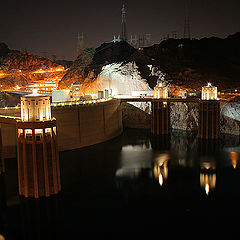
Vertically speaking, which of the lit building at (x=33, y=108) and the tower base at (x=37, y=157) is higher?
the lit building at (x=33, y=108)

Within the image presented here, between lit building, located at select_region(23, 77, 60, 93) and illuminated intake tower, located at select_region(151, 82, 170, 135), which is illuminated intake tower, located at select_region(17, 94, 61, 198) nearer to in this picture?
illuminated intake tower, located at select_region(151, 82, 170, 135)

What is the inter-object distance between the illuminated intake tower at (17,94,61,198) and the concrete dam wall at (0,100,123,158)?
1072 cm

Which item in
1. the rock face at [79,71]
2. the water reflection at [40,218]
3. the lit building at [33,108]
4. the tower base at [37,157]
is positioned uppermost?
the rock face at [79,71]

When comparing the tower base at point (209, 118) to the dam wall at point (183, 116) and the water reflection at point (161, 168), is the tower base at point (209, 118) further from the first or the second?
the water reflection at point (161, 168)

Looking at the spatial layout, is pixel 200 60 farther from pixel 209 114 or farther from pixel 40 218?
pixel 40 218

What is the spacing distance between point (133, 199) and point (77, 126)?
15.5 m

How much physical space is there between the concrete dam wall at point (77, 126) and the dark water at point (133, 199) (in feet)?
7.76

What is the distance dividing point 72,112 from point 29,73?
43.9 m

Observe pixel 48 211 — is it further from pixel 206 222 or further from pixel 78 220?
pixel 206 222

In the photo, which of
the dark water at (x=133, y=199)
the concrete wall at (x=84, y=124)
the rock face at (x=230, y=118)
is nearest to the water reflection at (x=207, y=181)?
the dark water at (x=133, y=199)

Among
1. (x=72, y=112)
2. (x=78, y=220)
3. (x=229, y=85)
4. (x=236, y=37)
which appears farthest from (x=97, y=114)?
(x=236, y=37)

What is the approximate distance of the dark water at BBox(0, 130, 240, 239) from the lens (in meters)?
18.0

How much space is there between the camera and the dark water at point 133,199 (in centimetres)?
1798

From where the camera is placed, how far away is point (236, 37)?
79688 millimetres
